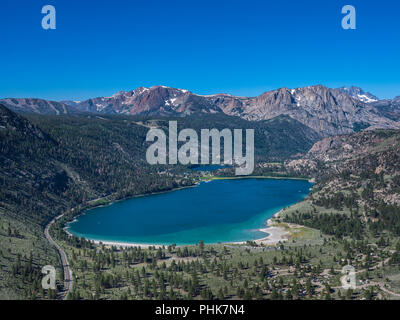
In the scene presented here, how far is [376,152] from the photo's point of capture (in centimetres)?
18775

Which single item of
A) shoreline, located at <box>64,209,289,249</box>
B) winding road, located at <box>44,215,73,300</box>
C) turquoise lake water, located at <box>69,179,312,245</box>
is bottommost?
winding road, located at <box>44,215,73,300</box>

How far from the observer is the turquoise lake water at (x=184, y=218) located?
121000mm

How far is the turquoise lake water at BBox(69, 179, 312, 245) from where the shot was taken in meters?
121

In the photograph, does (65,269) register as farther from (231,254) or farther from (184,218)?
(184,218)

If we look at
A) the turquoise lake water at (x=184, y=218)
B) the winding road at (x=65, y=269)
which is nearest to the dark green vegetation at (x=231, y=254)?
the winding road at (x=65, y=269)

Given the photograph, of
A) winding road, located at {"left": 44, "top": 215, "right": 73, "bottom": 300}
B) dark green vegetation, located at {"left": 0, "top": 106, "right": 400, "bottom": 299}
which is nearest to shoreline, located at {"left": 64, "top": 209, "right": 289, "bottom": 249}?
dark green vegetation, located at {"left": 0, "top": 106, "right": 400, "bottom": 299}

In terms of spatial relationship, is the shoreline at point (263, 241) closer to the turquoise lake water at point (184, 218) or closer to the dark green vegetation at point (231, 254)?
the turquoise lake water at point (184, 218)

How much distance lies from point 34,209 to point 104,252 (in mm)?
54884

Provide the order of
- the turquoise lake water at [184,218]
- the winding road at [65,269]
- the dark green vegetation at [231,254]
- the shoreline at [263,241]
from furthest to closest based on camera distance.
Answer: the turquoise lake water at [184,218]
the shoreline at [263,241]
the winding road at [65,269]
the dark green vegetation at [231,254]

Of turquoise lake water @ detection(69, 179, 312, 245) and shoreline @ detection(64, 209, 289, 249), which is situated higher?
turquoise lake water @ detection(69, 179, 312, 245)

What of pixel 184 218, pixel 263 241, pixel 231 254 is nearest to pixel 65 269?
pixel 231 254

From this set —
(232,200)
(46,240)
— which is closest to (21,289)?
(46,240)

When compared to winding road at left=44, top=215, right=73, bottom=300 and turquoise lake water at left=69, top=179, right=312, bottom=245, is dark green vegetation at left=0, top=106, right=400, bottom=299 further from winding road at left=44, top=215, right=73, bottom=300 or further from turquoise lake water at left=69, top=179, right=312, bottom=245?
turquoise lake water at left=69, top=179, right=312, bottom=245

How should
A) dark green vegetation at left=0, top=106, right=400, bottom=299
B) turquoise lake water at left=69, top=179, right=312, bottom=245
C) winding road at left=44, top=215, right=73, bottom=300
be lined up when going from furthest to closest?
turquoise lake water at left=69, top=179, right=312, bottom=245
winding road at left=44, top=215, right=73, bottom=300
dark green vegetation at left=0, top=106, right=400, bottom=299
